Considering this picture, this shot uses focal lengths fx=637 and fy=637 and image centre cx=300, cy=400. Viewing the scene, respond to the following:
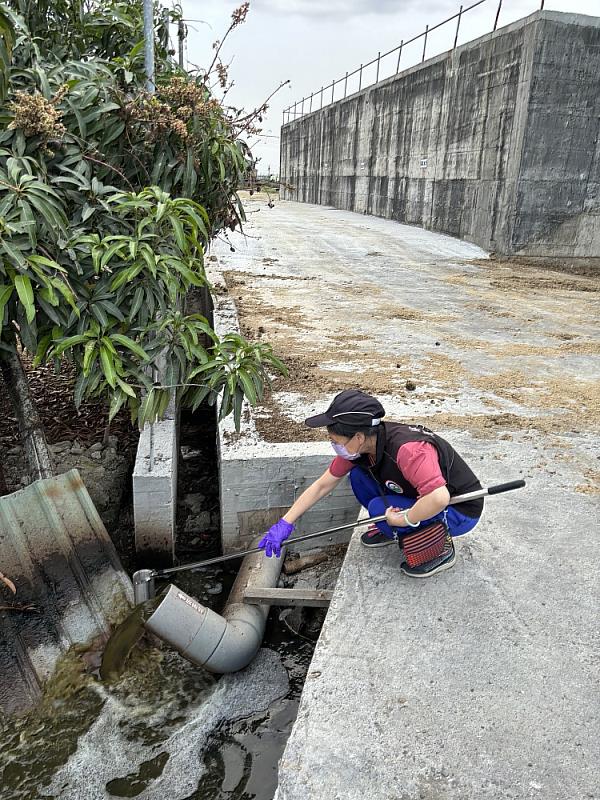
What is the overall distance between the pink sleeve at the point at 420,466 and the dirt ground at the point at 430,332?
1369 mm

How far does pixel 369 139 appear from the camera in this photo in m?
19.9

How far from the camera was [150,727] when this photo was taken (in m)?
2.66

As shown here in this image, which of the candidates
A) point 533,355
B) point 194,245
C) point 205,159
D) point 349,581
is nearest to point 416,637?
point 349,581

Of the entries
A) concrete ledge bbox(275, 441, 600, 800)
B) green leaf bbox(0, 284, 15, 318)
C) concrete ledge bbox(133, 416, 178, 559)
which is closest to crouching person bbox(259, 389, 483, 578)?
concrete ledge bbox(275, 441, 600, 800)

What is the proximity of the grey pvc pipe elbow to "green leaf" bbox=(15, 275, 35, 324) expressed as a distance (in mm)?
1306

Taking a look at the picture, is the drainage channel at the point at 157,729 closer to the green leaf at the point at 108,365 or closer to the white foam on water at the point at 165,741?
the white foam on water at the point at 165,741

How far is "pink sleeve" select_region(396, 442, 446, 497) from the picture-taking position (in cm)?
246

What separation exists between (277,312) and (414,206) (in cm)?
1053

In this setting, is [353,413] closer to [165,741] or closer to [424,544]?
[424,544]

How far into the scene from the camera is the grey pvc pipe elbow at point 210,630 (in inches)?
106

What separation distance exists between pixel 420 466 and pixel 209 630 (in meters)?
1.17

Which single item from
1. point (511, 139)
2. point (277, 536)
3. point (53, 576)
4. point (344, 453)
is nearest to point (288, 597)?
point (277, 536)

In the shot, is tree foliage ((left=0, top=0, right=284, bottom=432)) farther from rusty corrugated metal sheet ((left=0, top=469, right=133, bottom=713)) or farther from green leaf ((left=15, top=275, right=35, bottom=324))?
rusty corrugated metal sheet ((left=0, top=469, right=133, bottom=713))

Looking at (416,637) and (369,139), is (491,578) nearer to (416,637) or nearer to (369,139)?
(416,637)
